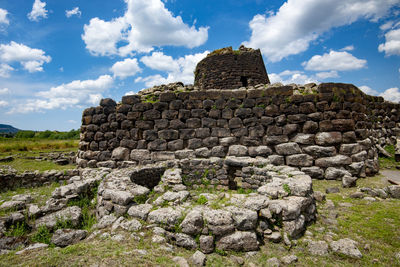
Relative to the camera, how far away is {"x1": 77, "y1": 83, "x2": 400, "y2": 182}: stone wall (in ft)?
23.1

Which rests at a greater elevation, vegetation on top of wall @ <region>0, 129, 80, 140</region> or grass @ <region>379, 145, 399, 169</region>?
vegetation on top of wall @ <region>0, 129, 80, 140</region>

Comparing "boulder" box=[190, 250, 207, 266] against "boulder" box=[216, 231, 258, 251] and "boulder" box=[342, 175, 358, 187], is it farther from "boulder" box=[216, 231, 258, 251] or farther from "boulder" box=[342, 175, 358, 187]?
"boulder" box=[342, 175, 358, 187]

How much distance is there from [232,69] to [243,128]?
548 cm

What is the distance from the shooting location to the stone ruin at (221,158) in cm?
362

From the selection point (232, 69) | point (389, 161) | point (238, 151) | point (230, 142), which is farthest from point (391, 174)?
point (232, 69)

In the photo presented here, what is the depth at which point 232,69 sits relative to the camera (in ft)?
39.7

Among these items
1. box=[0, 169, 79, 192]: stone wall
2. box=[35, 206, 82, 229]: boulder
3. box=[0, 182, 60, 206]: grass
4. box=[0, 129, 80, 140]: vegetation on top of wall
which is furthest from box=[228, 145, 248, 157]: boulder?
box=[0, 129, 80, 140]: vegetation on top of wall

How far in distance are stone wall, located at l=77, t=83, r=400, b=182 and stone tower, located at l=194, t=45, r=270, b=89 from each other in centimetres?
372

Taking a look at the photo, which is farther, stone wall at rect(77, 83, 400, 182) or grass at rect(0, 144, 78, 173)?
grass at rect(0, 144, 78, 173)

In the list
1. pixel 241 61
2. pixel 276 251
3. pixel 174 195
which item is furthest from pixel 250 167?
pixel 241 61

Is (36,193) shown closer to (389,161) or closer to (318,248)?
(318,248)

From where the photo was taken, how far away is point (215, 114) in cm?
808

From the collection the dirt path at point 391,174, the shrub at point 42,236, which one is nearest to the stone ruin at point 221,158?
the shrub at point 42,236

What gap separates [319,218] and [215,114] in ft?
16.0
